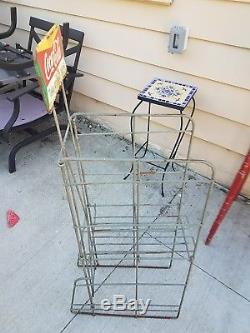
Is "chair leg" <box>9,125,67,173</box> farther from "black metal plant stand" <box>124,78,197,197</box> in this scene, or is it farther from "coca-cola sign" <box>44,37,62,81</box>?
"coca-cola sign" <box>44,37,62,81</box>

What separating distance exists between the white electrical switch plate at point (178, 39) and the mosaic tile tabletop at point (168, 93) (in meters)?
0.18

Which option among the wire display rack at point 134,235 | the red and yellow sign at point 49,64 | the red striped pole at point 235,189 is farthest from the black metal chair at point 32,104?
the red striped pole at point 235,189

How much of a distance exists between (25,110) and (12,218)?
2.72ft

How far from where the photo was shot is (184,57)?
1921mm

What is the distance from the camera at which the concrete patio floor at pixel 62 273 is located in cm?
145

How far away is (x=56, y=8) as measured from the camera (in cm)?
241

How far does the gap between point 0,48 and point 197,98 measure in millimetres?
1402

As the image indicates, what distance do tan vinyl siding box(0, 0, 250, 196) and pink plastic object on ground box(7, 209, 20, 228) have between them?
3.45 ft

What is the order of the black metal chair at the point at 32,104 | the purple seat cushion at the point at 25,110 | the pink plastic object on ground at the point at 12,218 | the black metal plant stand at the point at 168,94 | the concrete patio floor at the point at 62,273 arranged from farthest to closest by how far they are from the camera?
the purple seat cushion at the point at 25,110
the black metal chair at the point at 32,104
the pink plastic object on ground at the point at 12,218
the black metal plant stand at the point at 168,94
the concrete patio floor at the point at 62,273

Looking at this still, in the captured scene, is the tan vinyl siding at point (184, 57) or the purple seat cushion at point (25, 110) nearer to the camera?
the tan vinyl siding at point (184, 57)

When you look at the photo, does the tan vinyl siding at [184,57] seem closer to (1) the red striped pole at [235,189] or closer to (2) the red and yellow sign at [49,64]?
(1) the red striped pole at [235,189]

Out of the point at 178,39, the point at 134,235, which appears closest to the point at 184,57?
the point at 178,39

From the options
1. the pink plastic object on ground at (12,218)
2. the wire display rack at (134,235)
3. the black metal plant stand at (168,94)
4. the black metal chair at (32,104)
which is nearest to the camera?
the wire display rack at (134,235)

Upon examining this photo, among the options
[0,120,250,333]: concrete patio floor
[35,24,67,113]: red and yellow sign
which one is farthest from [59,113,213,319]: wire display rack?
[35,24,67,113]: red and yellow sign
